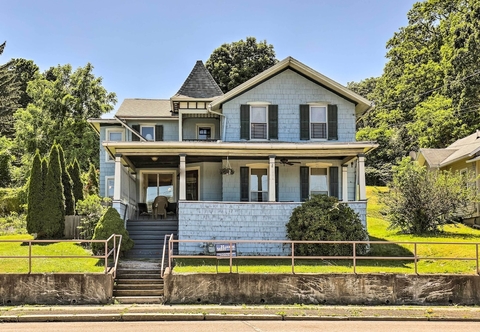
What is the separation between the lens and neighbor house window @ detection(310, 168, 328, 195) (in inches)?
966

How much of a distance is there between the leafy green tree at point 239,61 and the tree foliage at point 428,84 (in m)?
12.1

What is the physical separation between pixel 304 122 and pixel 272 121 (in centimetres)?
142

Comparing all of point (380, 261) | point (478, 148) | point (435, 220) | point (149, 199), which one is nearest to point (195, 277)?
point (380, 261)

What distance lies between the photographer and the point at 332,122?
2444 centimetres

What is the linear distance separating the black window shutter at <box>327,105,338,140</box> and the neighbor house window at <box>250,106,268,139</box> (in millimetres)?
2852

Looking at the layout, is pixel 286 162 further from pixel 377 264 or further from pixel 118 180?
pixel 118 180

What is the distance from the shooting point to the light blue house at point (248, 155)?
20734mm

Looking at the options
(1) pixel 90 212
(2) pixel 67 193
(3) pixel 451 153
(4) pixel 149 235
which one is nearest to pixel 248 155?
(4) pixel 149 235

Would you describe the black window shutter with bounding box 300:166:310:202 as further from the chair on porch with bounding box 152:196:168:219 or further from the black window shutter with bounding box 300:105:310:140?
the chair on porch with bounding box 152:196:168:219
